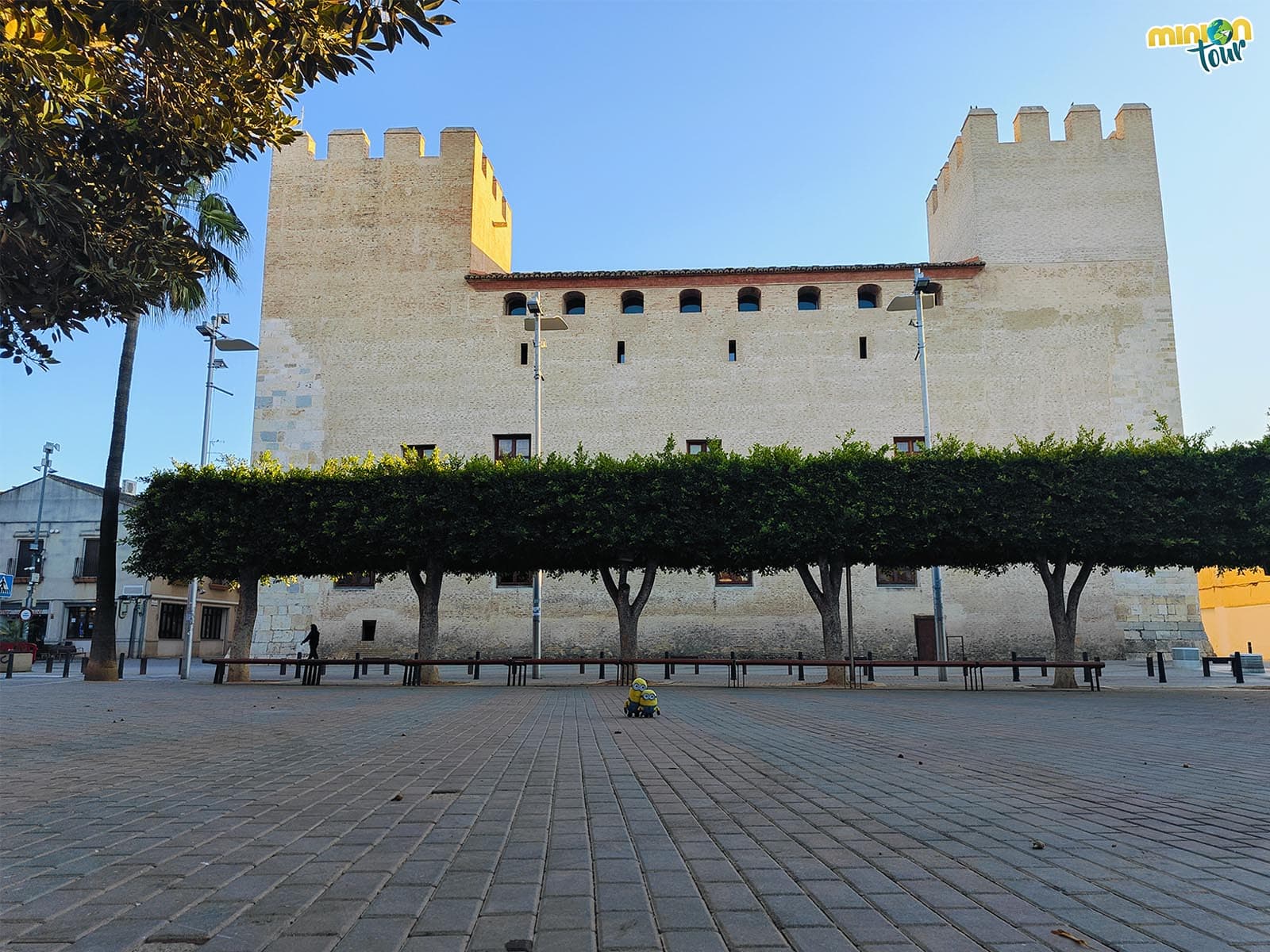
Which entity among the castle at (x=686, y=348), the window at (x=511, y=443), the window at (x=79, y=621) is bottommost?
the window at (x=79, y=621)

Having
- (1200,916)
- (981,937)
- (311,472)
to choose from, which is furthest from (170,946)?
(311,472)

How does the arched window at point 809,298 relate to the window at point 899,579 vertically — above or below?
above

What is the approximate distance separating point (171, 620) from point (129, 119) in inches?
1730

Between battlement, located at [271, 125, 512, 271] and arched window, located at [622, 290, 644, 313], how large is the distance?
6316 mm

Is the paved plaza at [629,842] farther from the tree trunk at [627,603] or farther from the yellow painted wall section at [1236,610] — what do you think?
the yellow painted wall section at [1236,610]

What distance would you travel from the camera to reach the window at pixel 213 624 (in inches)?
1939

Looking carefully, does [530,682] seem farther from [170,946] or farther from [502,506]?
[170,946]

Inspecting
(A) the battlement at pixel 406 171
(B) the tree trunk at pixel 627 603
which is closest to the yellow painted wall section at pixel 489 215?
(A) the battlement at pixel 406 171

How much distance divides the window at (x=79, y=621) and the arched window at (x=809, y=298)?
115 feet

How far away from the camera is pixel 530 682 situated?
2228cm

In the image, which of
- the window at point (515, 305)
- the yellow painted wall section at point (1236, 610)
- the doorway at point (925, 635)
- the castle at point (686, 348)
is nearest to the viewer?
the doorway at point (925, 635)

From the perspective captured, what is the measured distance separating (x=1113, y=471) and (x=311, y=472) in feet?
Result: 63.4

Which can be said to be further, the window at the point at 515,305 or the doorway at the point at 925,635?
the window at the point at 515,305

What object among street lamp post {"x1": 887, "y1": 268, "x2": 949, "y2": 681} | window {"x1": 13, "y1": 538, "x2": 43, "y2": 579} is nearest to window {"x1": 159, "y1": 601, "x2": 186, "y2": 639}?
window {"x1": 13, "y1": 538, "x2": 43, "y2": 579}
